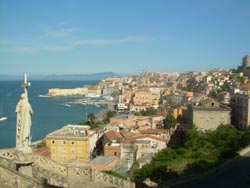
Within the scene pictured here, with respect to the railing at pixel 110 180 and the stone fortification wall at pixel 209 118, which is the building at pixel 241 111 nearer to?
the stone fortification wall at pixel 209 118

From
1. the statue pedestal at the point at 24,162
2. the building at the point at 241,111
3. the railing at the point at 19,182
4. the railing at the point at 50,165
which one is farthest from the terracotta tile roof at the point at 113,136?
the railing at the point at 19,182

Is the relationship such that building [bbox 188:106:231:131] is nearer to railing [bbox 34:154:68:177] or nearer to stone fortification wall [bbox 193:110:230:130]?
Result: stone fortification wall [bbox 193:110:230:130]

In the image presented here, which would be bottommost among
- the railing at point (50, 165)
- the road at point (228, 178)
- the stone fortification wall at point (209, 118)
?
the road at point (228, 178)

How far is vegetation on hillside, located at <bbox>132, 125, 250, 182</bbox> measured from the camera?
1238 centimetres

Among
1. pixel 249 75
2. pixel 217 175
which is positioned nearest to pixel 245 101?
pixel 217 175

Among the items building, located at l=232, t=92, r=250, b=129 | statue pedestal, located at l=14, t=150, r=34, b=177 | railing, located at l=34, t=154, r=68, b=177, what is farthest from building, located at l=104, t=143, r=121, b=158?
statue pedestal, located at l=14, t=150, r=34, b=177

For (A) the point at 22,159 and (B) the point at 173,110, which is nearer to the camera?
(A) the point at 22,159

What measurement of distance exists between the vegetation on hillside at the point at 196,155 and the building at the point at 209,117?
25.1 inches

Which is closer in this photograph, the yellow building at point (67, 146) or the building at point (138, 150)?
the building at point (138, 150)

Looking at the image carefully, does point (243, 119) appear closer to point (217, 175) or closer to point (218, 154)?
point (218, 154)

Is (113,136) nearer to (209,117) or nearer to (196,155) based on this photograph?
(209,117)

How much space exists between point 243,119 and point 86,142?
363 inches

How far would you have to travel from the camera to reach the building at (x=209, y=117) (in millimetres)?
21641

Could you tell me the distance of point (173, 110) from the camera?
3086cm
